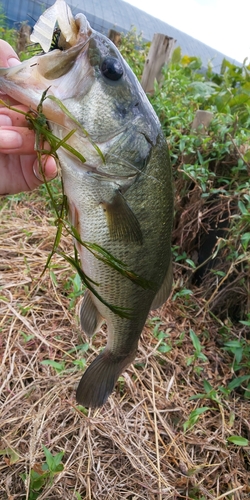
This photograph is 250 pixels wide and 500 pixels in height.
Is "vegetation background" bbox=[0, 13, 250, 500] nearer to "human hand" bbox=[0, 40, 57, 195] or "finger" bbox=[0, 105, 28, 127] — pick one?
"human hand" bbox=[0, 40, 57, 195]

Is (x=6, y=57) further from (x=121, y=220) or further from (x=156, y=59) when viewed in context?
(x=156, y=59)

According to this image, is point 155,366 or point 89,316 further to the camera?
point 155,366

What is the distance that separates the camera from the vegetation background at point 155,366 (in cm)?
185

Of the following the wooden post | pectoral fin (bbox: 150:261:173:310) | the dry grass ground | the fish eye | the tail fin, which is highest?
the fish eye

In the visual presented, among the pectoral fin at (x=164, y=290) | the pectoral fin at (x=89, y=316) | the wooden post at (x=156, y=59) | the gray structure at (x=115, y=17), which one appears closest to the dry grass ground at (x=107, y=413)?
the pectoral fin at (x=89, y=316)

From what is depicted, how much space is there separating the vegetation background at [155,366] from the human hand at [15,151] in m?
0.99

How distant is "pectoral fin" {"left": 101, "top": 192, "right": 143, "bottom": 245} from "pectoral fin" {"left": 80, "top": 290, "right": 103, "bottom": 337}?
1.03 ft

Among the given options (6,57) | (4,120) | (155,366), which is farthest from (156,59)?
(4,120)

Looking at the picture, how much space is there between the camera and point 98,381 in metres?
1.49

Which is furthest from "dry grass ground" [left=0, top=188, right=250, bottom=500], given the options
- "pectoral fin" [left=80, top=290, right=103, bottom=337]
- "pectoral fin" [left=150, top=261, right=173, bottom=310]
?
"pectoral fin" [left=150, top=261, right=173, bottom=310]

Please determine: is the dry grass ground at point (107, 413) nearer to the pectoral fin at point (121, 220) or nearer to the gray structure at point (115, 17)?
the pectoral fin at point (121, 220)

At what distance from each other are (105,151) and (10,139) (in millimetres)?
263

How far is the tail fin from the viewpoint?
1.47m

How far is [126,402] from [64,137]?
1568 millimetres
